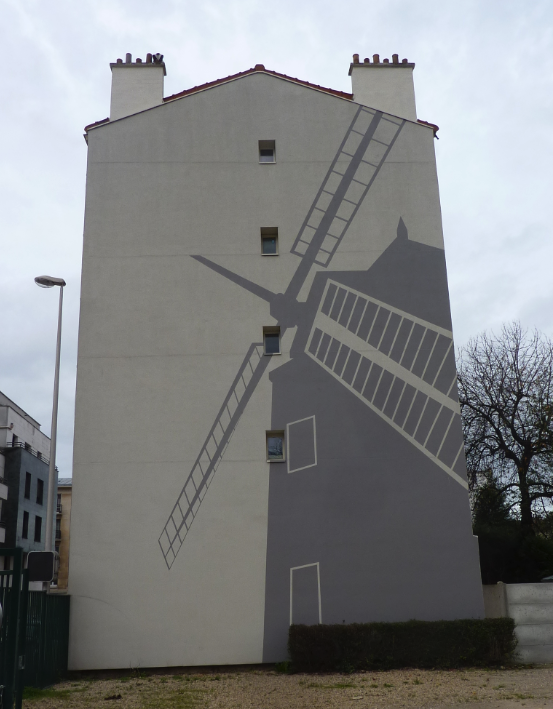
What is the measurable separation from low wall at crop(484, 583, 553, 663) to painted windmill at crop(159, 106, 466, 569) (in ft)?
9.54

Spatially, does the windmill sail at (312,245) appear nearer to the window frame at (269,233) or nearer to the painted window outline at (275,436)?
the window frame at (269,233)

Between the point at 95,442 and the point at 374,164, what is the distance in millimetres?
10681

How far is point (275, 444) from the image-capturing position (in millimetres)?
17656

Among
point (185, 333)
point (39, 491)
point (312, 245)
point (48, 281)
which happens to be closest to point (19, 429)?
point (39, 491)

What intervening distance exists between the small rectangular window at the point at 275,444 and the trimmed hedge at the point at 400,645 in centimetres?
401

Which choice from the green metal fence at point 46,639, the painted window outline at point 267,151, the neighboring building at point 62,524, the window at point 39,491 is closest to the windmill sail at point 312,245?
the painted window outline at point 267,151

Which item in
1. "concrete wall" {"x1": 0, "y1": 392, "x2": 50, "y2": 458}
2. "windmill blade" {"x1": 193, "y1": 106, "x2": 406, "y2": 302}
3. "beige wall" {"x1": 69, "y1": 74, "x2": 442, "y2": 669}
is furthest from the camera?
"concrete wall" {"x1": 0, "y1": 392, "x2": 50, "y2": 458}

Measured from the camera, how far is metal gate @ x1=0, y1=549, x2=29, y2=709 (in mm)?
8484

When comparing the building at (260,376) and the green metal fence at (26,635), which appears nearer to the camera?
the green metal fence at (26,635)

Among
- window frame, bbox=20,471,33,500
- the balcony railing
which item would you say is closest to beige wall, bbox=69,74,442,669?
the balcony railing

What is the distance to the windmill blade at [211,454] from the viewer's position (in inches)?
659

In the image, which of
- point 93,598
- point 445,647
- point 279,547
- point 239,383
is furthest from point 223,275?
point 445,647

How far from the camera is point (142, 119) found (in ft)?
65.2

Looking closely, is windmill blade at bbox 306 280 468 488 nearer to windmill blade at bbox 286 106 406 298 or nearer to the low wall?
windmill blade at bbox 286 106 406 298
